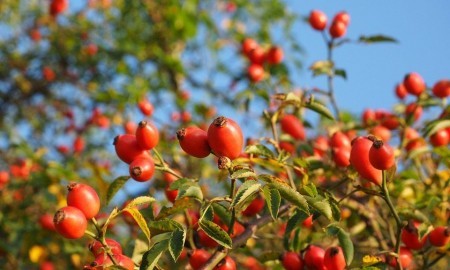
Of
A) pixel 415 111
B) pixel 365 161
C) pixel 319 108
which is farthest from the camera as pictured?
pixel 415 111

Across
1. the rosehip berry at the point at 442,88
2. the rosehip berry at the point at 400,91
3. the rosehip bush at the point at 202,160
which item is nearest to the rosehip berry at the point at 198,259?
the rosehip bush at the point at 202,160

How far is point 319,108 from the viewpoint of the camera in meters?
2.25

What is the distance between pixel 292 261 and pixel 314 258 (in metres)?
0.09

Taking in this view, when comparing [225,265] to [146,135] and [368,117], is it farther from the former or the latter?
[368,117]

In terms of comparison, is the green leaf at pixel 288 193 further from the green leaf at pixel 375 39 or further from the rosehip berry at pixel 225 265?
the green leaf at pixel 375 39

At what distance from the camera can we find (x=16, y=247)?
135 inches

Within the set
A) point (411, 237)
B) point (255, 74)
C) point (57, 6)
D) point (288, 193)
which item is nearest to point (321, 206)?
point (288, 193)

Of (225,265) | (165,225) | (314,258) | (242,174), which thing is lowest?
(314,258)

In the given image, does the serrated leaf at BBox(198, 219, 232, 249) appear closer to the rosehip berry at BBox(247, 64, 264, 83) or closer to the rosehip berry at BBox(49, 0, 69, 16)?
the rosehip berry at BBox(247, 64, 264, 83)

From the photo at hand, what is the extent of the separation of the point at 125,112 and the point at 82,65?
2054mm

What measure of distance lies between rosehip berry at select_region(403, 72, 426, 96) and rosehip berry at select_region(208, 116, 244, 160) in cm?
163

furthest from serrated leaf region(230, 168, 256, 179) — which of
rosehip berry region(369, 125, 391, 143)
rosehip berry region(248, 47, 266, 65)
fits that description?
rosehip berry region(248, 47, 266, 65)

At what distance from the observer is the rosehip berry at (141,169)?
1.70 m

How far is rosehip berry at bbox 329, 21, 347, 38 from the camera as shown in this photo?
311 cm
